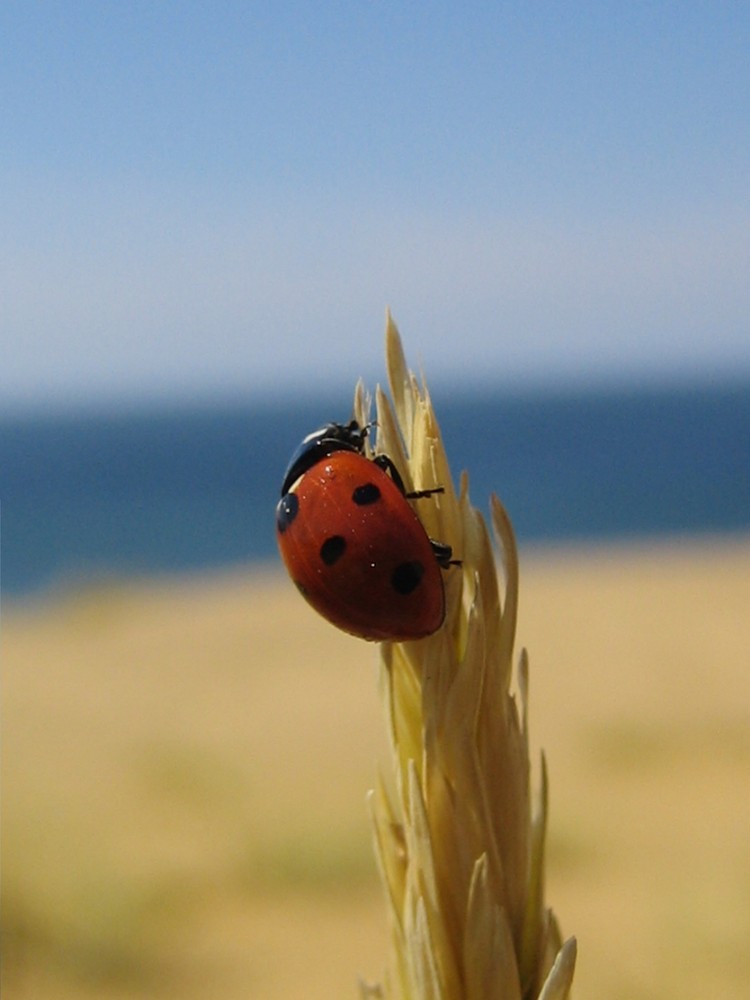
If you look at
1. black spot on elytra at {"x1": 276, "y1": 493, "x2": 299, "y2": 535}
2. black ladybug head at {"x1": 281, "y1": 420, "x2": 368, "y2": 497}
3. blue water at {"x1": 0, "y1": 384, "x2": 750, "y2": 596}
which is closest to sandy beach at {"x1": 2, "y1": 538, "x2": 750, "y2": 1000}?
black spot on elytra at {"x1": 276, "y1": 493, "x2": 299, "y2": 535}

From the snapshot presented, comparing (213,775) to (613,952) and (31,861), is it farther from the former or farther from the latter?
(613,952)

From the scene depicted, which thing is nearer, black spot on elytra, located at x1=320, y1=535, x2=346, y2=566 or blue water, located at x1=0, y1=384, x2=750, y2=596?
black spot on elytra, located at x1=320, y1=535, x2=346, y2=566

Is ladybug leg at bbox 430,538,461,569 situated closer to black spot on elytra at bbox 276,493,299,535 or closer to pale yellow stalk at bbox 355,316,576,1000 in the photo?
pale yellow stalk at bbox 355,316,576,1000

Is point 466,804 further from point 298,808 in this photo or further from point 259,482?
point 259,482

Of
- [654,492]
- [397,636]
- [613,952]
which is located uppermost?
[654,492]

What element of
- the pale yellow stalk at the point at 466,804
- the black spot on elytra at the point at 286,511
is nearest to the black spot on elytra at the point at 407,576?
the pale yellow stalk at the point at 466,804

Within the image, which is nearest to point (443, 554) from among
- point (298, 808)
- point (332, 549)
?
point (332, 549)

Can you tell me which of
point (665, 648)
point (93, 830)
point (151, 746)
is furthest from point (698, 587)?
point (93, 830)
